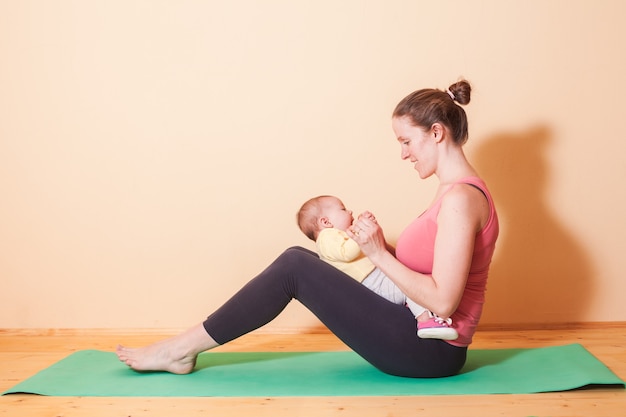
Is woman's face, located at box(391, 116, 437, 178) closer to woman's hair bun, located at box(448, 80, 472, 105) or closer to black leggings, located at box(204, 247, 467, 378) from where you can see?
woman's hair bun, located at box(448, 80, 472, 105)

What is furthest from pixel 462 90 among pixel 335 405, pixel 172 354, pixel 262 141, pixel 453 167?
pixel 172 354

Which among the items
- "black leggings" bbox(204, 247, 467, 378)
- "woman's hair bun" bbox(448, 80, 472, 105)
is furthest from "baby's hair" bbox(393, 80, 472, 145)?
"black leggings" bbox(204, 247, 467, 378)

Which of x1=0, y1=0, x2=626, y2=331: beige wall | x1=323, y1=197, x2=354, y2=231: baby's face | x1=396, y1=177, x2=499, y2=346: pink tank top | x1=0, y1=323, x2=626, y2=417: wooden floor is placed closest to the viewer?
x1=0, y1=323, x2=626, y2=417: wooden floor

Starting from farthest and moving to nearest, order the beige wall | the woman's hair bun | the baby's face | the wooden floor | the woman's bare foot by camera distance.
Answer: the beige wall
the baby's face
the woman's bare foot
the woman's hair bun
the wooden floor

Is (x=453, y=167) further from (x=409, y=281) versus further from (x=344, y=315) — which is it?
(x=344, y=315)

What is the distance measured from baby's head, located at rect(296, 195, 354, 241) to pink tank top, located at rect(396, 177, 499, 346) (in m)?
0.30

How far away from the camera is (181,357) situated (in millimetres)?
2582

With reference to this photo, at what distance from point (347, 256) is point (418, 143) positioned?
453 mm

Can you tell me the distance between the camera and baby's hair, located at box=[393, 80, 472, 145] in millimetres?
2381

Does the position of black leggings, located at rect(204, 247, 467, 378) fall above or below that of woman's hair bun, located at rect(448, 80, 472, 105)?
below

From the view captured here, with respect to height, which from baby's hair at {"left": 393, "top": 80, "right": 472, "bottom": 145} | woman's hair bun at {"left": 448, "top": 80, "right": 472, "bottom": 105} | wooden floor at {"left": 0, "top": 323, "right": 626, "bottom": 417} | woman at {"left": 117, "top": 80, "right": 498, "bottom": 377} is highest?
woman's hair bun at {"left": 448, "top": 80, "right": 472, "bottom": 105}

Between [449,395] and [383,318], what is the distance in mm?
316

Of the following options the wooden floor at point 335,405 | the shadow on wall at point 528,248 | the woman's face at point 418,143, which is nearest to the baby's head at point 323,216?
the woman's face at point 418,143

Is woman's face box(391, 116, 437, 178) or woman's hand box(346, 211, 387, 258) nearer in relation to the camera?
woman's hand box(346, 211, 387, 258)
